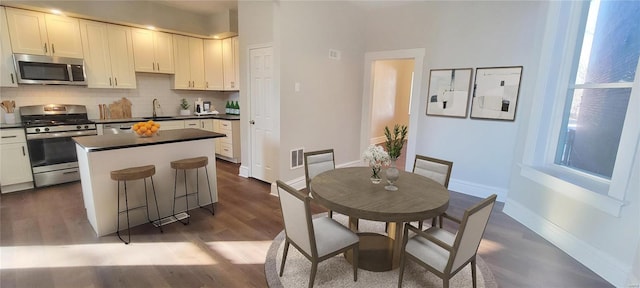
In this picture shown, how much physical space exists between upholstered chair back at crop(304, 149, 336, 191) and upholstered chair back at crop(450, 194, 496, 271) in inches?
59.6

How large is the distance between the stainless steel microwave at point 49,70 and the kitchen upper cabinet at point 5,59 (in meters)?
0.07

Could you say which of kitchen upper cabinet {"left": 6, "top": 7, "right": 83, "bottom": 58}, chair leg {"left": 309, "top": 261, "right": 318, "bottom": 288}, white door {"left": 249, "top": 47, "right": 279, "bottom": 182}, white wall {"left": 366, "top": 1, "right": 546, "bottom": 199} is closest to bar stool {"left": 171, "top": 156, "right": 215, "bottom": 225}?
white door {"left": 249, "top": 47, "right": 279, "bottom": 182}

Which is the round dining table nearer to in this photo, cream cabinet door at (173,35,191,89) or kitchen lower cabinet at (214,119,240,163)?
kitchen lower cabinet at (214,119,240,163)

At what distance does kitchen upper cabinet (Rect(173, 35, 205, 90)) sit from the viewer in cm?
534

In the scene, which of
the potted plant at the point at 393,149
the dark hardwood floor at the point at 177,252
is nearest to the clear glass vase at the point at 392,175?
the potted plant at the point at 393,149

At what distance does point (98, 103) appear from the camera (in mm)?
4754

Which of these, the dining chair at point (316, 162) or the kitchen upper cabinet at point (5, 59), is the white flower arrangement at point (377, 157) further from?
the kitchen upper cabinet at point (5, 59)

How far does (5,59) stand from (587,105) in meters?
7.01

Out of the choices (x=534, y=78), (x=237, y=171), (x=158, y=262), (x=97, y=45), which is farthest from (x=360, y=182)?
(x=97, y=45)

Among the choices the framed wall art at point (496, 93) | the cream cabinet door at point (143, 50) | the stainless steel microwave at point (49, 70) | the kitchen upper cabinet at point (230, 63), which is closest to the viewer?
the framed wall art at point (496, 93)

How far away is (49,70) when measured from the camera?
4031 millimetres

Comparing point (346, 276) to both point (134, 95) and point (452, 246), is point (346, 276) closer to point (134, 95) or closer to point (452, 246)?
point (452, 246)

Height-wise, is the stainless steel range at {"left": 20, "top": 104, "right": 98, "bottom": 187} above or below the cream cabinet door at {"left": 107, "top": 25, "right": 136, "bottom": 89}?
below

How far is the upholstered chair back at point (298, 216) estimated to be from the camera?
1726mm
